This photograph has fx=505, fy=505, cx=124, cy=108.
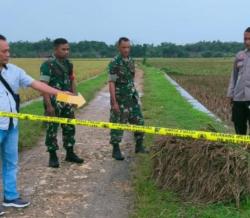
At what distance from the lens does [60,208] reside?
5.41 m

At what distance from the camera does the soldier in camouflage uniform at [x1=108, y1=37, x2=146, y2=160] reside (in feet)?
24.5

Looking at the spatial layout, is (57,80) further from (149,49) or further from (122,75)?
(149,49)

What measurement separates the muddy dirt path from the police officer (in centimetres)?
174

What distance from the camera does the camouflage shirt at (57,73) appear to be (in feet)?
23.1

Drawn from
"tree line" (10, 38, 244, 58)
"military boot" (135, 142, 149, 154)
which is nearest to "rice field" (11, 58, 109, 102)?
"military boot" (135, 142, 149, 154)

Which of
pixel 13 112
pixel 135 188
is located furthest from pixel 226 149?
pixel 13 112

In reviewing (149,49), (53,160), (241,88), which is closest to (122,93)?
(53,160)

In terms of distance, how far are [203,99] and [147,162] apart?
11.3 metres

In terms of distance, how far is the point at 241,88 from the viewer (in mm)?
7043

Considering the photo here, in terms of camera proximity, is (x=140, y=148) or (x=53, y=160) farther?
A: (x=140, y=148)

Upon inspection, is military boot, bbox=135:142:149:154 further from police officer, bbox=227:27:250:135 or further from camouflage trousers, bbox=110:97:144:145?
police officer, bbox=227:27:250:135

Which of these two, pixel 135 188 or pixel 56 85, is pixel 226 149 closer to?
pixel 135 188

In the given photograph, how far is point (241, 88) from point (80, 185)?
2623 mm

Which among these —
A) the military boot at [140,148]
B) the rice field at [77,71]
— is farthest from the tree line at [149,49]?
the military boot at [140,148]
